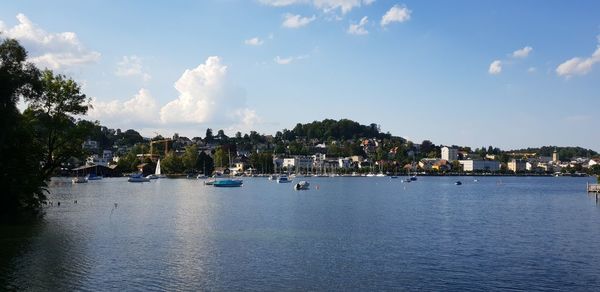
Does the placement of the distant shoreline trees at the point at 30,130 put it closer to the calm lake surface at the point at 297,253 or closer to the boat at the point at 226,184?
the calm lake surface at the point at 297,253

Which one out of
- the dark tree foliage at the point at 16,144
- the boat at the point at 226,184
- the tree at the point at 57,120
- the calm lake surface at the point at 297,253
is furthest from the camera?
the boat at the point at 226,184

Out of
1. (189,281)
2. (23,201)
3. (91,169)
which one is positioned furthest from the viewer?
(91,169)

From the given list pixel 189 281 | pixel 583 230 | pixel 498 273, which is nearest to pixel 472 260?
pixel 498 273

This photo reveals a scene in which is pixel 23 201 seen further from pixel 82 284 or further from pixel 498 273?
pixel 498 273

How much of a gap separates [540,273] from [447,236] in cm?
1257

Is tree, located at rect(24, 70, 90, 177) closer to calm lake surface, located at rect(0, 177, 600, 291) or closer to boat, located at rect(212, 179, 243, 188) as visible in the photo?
calm lake surface, located at rect(0, 177, 600, 291)

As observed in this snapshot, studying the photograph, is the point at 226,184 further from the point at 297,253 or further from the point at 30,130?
the point at 297,253

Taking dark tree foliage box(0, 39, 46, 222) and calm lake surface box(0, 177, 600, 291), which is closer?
calm lake surface box(0, 177, 600, 291)

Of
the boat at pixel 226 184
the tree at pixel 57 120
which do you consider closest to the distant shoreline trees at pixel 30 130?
the tree at pixel 57 120

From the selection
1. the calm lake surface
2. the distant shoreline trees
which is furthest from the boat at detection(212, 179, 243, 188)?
the calm lake surface

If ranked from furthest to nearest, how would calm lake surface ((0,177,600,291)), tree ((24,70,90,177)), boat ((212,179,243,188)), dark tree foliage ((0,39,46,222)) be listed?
1. boat ((212,179,243,188))
2. tree ((24,70,90,177))
3. dark tree foliage ((0,39,46,222))
4. calm lake surface ((0,177,600,291))

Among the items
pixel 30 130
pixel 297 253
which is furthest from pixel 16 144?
pixel 297 253

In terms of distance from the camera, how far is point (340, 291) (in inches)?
864

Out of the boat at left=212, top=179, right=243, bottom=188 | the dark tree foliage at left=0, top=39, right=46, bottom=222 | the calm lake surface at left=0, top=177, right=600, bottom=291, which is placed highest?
the dark tree foliage at left=0, top=39, right=46, bottom=222
